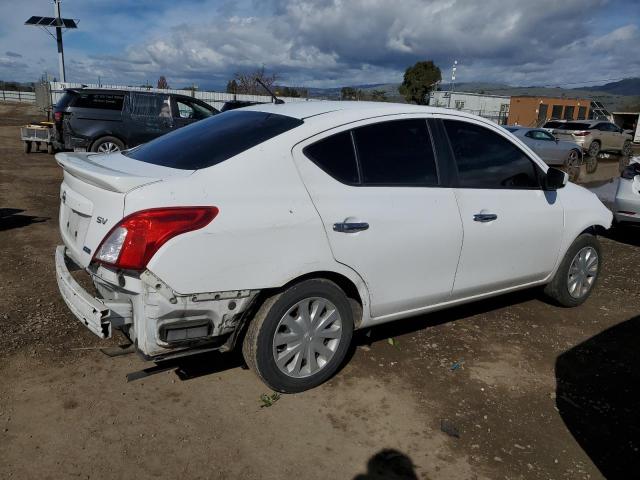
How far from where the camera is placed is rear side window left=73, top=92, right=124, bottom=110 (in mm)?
11570

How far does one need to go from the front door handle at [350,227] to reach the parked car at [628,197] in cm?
543

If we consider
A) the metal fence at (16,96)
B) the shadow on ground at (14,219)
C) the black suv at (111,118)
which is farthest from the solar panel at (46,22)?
the shadow on ground at (14,219)

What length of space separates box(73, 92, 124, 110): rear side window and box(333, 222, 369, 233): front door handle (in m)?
10.3

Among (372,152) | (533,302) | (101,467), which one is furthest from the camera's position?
(533,302)

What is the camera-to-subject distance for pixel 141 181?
270cm

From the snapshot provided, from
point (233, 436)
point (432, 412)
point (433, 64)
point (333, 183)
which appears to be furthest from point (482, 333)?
point (433, 64)

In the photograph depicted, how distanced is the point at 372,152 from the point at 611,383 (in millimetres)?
2326

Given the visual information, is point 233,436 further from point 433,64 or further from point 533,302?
point 433,64

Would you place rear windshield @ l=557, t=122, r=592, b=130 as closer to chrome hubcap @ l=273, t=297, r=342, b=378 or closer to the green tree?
chrome hubcap @ l=273, t=297, r=342, b=378

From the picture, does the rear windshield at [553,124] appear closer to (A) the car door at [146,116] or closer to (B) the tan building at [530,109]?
(A) the car door at [146,116]

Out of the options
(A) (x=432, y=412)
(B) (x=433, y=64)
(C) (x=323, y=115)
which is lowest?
(A) (x=432, y=412)

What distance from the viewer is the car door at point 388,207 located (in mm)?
3090

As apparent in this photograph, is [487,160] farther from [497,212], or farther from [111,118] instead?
[111,118]

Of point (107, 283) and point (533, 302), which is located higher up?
point (107, 283)
